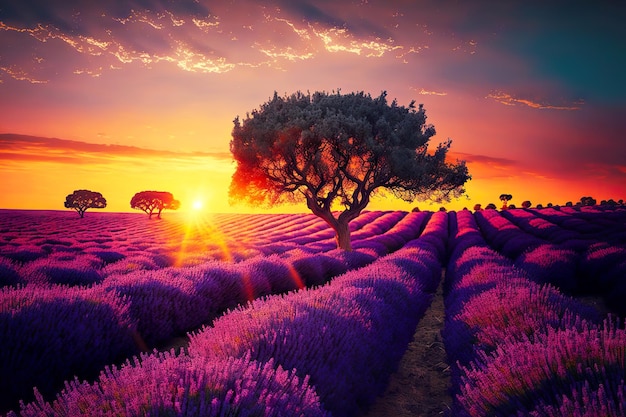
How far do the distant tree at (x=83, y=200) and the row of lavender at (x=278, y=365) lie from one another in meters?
74.6

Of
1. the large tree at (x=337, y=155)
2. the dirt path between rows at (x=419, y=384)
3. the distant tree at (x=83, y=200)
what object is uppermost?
the large tree at (x=337, y=155)

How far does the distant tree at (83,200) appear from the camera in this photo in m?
67.4

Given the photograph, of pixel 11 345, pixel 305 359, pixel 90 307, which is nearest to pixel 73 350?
pixel 11 345

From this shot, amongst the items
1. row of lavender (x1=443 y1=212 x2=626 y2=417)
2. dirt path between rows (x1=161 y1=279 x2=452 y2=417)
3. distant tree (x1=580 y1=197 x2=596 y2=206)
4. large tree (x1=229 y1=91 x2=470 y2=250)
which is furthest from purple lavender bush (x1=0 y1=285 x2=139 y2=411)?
distant tree (x1=580 y1=197 x2=596 y2=206)

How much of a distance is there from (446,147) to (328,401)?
15.9m

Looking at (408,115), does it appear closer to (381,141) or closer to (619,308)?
(381,141)

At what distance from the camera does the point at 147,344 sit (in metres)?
5.32

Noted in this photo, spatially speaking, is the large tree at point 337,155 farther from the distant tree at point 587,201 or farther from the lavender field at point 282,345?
the distant tree at point 587,201

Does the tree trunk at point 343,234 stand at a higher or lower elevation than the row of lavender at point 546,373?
lower

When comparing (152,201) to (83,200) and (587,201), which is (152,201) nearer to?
(83,200)

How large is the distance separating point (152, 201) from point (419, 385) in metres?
77.2

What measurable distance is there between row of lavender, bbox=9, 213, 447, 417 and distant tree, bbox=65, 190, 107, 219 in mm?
74622

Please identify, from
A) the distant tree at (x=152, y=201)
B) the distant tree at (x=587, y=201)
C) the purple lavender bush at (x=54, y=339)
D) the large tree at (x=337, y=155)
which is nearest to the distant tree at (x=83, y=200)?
the distant tree at (x=152, y=201)

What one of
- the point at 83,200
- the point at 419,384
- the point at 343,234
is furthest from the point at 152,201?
the point at 419,384
